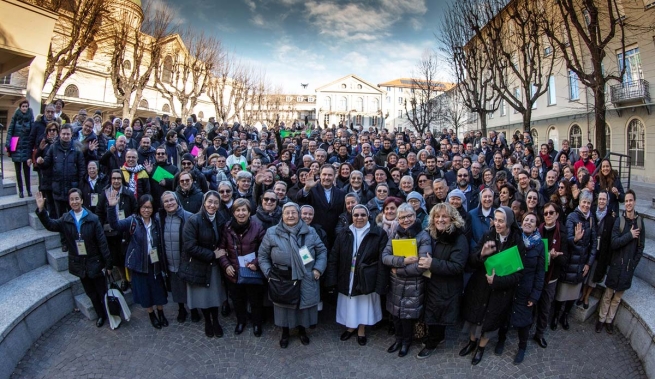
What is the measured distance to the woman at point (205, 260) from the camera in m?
4.82

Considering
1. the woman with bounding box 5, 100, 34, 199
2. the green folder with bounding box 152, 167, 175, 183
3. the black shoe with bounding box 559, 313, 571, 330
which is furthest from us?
the woman with bounding box 5, 100, 34, 199

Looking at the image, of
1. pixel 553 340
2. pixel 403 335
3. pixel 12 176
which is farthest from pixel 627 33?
pixel 12 176

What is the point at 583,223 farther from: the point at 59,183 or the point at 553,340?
the point at 59,183

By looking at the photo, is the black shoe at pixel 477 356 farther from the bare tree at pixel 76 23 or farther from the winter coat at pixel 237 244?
the bare tree at pixel 76 23

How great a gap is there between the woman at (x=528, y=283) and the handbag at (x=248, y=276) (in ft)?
11.3

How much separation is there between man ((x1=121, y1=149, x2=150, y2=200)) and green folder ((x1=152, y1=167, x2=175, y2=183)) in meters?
0.15

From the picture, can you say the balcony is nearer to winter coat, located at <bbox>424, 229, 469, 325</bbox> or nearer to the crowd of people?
the crowd of people

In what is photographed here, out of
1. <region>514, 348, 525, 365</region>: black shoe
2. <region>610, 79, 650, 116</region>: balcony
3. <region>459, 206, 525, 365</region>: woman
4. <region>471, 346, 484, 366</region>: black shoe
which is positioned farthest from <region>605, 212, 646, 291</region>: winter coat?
<region>610, 79, 650, 116</region>: balcony

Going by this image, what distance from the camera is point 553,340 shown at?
4.98 m

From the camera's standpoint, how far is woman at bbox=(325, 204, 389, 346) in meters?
4.75

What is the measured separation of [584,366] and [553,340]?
0.58 meters

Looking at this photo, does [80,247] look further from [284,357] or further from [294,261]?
[284,357]

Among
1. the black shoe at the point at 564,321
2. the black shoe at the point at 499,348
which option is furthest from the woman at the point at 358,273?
the black shoe at the point at 564,321

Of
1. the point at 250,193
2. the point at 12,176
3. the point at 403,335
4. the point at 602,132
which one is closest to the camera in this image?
the point at 403,335
